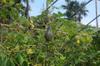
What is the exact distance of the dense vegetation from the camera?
6.02ft

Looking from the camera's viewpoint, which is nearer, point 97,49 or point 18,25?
point 97,49

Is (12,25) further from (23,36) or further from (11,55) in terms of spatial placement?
(11,55)

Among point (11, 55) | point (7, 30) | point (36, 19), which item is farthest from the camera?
point (36, 19)

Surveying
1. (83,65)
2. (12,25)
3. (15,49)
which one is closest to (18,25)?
(12,25)

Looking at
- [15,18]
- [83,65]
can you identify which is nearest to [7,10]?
[15,18]

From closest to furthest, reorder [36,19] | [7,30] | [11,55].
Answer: [11,55]
[7,30]
[36,19]

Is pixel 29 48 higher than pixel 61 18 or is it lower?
lower

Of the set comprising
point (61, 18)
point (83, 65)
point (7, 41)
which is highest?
point (61, 18)

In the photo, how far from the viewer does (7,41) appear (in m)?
2.06

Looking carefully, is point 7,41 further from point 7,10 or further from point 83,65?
point 83,65

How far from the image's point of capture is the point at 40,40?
203 centimetres

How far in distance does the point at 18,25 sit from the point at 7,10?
0.11 m

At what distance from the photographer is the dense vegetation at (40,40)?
1.83m

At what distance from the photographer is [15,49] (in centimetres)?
192
